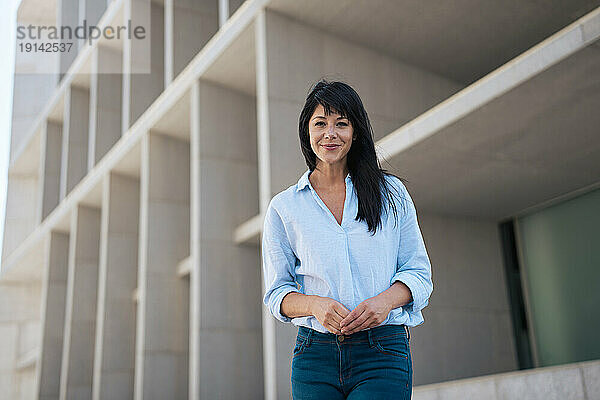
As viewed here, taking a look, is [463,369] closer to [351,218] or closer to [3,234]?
[351,218]

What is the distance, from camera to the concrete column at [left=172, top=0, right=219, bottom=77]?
14.6 metres

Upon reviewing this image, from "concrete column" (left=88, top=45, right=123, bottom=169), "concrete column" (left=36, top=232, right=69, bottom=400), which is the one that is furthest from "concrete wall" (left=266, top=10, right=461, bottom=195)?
"concrete column" (left=36, top=232, right=69, bottom=400)

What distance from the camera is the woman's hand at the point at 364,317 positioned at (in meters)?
1.90

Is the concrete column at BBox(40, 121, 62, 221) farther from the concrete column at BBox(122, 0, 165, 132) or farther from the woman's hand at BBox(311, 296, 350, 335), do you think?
the woman's hand at BBox(311, 296, 350, 335)

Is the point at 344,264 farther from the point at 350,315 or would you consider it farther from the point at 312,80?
the point at 312,80

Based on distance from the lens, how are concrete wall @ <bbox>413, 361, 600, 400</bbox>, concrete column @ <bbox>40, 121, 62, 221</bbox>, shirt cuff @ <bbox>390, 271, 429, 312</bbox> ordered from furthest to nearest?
concrete column @ <bbox>40, 121, 62, 221</bbox>
concrete wall @ <bbox>413, 361, 600, 400</bbox>
shirt cuff @ <bbox>390, 271, 429, 312</bbox>

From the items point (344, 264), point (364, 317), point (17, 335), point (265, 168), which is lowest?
point (364, 317)

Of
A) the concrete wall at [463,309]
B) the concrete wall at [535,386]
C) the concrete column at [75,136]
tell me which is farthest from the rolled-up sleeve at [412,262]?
the concrete column at [75,136]

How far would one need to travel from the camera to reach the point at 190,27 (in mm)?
14922

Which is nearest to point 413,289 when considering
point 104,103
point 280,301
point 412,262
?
point 412,262

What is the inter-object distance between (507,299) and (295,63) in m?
4.66

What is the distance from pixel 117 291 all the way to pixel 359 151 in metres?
15.2

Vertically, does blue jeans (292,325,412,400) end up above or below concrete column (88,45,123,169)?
below

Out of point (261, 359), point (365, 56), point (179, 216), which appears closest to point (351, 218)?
point (365, 56)
